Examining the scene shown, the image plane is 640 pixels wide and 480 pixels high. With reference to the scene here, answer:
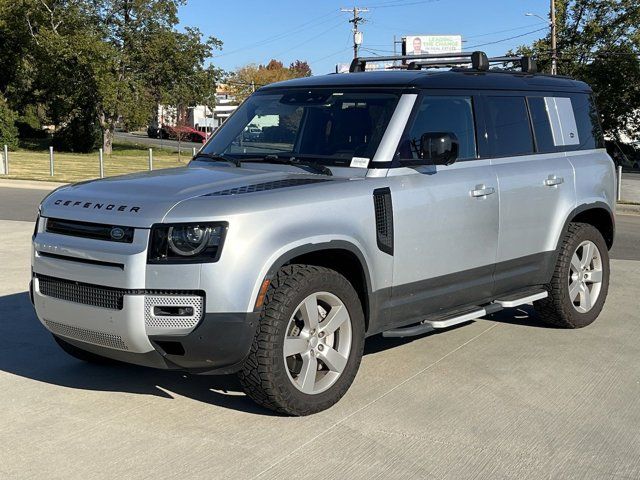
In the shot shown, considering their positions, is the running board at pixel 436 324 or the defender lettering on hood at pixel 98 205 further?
the running board at pixel 436 324

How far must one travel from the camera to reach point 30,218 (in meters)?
14.2

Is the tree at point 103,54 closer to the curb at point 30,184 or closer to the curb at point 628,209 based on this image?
the curb at point 30,184

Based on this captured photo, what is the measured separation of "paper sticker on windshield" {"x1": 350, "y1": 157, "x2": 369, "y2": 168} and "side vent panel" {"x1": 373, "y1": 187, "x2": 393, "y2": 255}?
0.24 meters

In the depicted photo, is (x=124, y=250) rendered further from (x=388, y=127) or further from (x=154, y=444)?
(x=388, y=127)

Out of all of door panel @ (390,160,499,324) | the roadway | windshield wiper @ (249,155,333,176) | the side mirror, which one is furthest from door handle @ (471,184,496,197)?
the roadway

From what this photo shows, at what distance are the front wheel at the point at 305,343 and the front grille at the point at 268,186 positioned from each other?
475 mm

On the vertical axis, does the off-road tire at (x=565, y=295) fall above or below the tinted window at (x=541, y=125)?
below

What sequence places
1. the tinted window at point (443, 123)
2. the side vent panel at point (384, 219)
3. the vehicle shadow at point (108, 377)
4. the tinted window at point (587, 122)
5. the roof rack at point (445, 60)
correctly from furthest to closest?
1. the tinted window at point (587, 122)
2. the roof rack at point (445, 60)
3. the tinted window at point (443, 123)
4. the vehicle shadow at point (108, 377)
5. the side vent panel at point (384, 219)

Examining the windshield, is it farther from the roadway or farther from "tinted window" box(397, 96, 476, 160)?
the roadway

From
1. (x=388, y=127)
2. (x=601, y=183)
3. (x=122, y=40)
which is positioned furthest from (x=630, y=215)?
(x=122, y=40)

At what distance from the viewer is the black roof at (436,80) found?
209 inches

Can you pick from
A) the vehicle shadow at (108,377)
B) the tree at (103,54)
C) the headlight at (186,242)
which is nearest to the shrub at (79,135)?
the tree at (103,54)

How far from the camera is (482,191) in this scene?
A: 5.38 metres

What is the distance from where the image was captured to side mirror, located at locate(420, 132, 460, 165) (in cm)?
488
